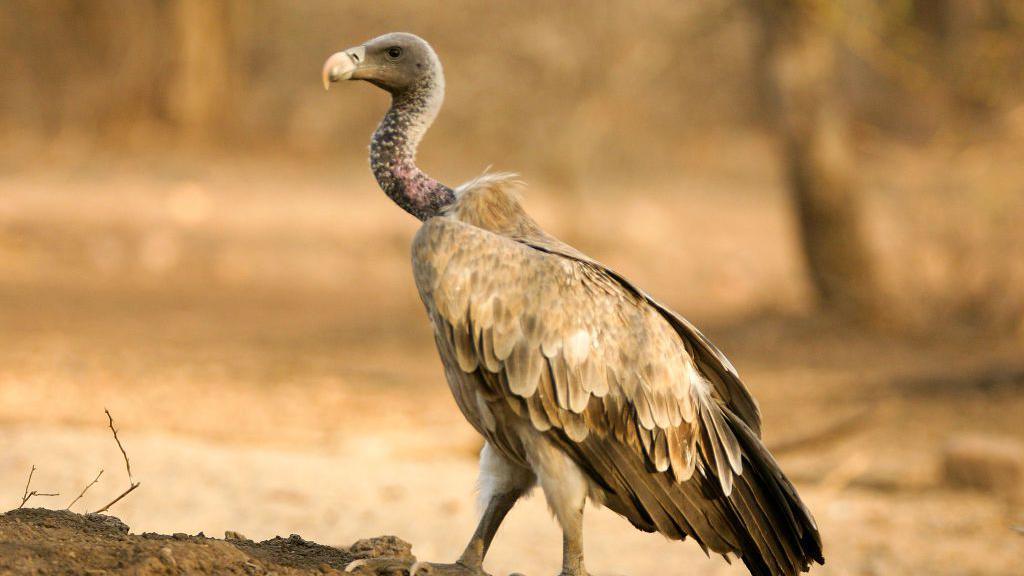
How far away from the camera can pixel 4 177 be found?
55.7 feet

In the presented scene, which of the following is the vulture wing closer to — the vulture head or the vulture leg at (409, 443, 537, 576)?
the vulture leg at (409, 443, 537, 576)

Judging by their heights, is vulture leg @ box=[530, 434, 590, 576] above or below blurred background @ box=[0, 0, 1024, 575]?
below

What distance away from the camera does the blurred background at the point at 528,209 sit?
700 centimetres

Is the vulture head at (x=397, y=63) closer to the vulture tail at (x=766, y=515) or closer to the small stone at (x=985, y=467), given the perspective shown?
the vulture tail at (x=766, y=515)

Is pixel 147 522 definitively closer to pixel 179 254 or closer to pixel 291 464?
pixel 291 464

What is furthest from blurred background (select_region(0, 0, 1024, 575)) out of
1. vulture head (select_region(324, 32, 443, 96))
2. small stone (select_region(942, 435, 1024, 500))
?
vulture head (select_region(324, 32, 443, 96))

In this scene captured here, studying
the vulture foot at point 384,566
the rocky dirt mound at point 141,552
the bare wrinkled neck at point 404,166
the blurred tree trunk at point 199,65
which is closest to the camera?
the rocky dirt mound at point 141,552

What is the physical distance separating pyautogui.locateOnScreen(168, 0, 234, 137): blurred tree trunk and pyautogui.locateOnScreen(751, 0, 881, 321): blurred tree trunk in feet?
32.1

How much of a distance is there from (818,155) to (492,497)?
8615mm

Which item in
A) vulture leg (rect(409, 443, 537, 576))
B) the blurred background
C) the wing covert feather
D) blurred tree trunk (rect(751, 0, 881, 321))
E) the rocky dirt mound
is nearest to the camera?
the rocky dirt mound

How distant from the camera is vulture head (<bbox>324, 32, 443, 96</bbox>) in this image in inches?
161

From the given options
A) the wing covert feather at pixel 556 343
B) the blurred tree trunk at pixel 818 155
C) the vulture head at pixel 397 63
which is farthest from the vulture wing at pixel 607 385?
the blurred tree trunk at pixel 818 155

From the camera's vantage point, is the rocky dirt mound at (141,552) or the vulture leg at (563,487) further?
the vulture leg at (563,487)

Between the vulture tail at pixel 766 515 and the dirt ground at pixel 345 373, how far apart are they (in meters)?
1.32
